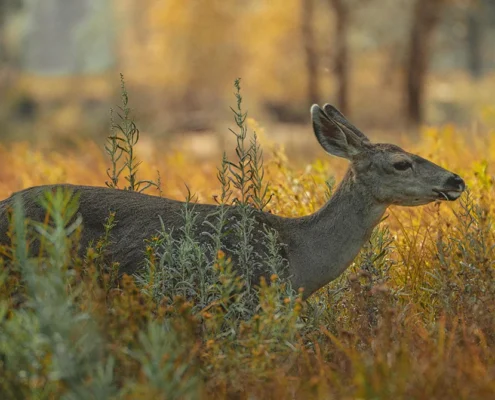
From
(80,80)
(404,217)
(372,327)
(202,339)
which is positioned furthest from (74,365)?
(80,80)

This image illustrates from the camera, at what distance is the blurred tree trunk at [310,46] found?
23.9 m

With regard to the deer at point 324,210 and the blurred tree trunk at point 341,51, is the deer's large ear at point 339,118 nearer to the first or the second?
the deer at point 324,210

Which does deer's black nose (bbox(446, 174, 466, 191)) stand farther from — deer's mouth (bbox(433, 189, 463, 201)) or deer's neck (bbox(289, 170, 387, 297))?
deer's neck (bbox(289, 170, 387, 297))

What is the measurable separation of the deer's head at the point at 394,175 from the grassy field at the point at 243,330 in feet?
0.94

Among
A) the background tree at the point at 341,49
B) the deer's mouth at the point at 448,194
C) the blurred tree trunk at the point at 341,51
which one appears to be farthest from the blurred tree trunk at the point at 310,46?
the deer's mouth at the point at 448,194

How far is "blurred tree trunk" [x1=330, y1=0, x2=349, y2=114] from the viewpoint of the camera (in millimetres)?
21750

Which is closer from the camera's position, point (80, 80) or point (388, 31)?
point (388, 31)

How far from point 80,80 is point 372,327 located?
35091mm

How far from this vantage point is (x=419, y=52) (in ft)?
71.9

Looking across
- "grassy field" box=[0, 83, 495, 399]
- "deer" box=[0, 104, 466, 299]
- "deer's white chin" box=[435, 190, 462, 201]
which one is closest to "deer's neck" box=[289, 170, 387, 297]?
"deer" box=[0, 104, 466, 299]

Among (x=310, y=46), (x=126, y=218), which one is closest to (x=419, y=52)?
(x=310, y=46)

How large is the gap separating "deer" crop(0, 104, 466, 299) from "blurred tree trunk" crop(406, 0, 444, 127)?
1573cm

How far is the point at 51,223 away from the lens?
5008 mm

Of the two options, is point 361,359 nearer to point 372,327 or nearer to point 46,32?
point 372,327
